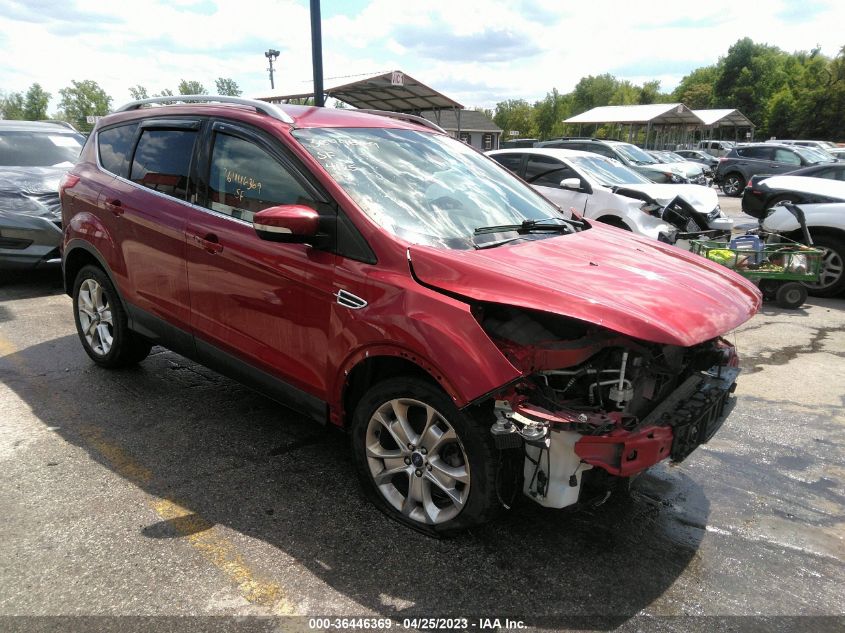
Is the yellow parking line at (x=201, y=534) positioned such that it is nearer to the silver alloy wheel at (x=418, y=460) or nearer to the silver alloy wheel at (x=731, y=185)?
the silver alloy wheel at (x=418, y=460)

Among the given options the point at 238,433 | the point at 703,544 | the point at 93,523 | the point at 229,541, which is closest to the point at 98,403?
the point at 238,433

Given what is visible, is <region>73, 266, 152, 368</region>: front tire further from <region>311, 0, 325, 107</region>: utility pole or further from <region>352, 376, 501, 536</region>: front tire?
<region>311, 0, 325, 107</region>: utility pole

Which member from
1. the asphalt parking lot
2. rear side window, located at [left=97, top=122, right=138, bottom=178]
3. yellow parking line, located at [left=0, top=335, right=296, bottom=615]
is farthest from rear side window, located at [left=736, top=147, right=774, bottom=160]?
yellow parking line, located at [left=0, top=335, right=296, bottom=615]

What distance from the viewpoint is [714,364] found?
2.99 m

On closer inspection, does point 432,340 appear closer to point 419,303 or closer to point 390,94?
point 419,303

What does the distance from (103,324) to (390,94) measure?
14146 mm

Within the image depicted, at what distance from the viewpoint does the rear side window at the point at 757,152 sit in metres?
21.5

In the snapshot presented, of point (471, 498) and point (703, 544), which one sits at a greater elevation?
point (471, 498)

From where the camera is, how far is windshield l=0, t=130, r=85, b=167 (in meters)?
8.20

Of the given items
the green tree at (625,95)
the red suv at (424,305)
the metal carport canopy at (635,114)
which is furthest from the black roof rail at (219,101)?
the green tree at (625,95)

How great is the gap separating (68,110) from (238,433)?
108 meters

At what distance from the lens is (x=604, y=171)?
973 cm

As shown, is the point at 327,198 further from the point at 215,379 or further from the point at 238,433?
the point at 215,379

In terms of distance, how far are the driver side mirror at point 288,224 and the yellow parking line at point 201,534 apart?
1.40 meters
